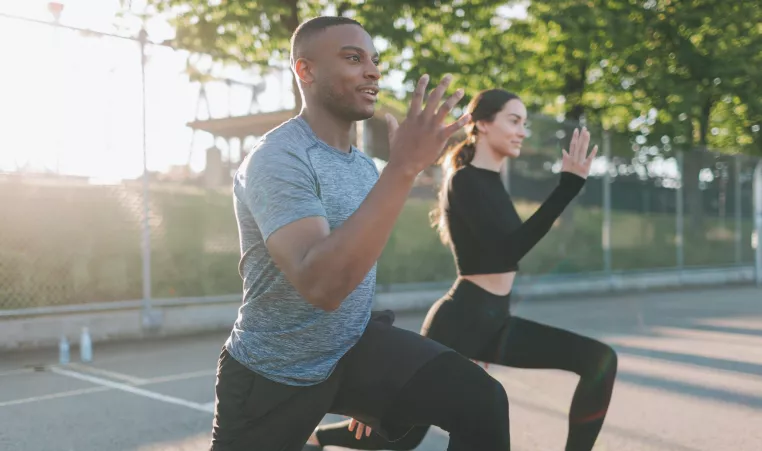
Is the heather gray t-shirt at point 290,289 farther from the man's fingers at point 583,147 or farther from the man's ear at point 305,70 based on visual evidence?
the man's fingers at point 583,147

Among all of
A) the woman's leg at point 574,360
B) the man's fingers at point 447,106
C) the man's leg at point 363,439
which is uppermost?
the man's fingers at point 447,106

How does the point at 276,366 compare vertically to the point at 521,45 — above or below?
below

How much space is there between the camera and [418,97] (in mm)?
1890

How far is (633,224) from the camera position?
1706 centimetres

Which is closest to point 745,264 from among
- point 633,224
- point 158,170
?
point 633,224

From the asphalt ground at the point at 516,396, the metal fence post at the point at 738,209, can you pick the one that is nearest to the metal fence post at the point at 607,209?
the metal fence post at the point at 738,209

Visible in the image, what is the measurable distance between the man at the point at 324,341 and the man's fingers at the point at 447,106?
1.18ft

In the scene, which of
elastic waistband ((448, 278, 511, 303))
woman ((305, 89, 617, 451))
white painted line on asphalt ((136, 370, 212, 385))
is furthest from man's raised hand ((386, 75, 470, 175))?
white painted line on asphalt ((136, 370, 212, 385))

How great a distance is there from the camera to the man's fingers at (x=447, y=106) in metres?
1.88

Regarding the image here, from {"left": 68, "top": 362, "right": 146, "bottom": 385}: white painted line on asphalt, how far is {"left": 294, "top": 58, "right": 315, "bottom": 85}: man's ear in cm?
489

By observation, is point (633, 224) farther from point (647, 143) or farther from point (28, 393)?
point (28, 393)

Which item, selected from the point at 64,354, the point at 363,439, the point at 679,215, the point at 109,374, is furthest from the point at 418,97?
the point at 679,215

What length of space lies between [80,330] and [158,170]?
1945 millimetres

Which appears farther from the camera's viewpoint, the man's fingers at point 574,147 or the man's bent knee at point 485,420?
the man's fingers at point 574,147
